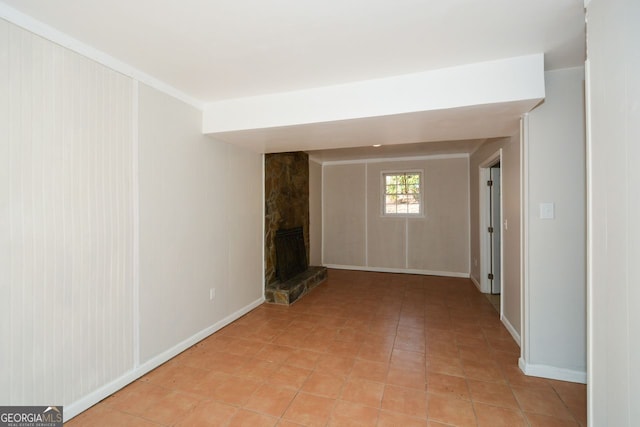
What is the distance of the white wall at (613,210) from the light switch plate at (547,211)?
3.69 ft

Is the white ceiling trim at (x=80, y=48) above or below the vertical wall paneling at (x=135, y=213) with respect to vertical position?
above

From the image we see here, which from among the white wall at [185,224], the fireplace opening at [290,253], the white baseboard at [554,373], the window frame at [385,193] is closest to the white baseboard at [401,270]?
the window frame at [385,193]

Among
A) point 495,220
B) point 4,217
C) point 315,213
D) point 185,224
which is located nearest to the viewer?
point 4,217

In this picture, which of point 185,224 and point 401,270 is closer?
point 185,224

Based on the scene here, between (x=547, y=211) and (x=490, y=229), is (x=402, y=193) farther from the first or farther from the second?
(x=547, y=211)

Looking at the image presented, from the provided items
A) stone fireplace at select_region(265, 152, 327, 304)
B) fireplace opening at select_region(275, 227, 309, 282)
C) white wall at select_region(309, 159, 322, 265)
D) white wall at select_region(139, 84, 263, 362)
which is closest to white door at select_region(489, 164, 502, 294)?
stone fireplace at select_region(265, 152, 327, 304)

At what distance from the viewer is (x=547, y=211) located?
2305 mm

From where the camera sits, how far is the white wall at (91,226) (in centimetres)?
160

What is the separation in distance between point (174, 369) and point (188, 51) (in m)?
2.56

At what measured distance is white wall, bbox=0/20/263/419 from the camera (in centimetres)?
160

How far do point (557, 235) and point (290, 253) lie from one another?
3603 mm

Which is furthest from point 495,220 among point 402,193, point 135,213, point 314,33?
point 135,213

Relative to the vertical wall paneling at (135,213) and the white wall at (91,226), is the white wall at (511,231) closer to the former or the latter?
the white wall at (91,226)

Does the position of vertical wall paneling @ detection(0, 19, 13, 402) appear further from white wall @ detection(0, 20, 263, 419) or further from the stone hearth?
the stone hearth
